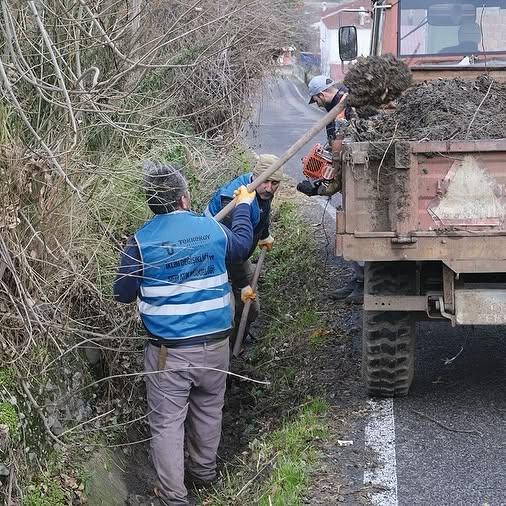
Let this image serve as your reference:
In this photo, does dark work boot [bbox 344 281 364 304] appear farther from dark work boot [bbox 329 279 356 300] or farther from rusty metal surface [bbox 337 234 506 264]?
rusty metal surface [bbox 337 234 506 264]

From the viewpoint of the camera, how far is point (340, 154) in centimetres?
557

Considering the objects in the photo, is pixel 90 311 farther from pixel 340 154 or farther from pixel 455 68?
pixel 455 68

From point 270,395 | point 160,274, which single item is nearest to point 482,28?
point 270,395

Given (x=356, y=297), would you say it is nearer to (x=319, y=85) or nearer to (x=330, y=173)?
(x=319, y=85)

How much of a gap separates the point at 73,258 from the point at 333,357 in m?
2.19

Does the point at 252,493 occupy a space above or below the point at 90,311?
below

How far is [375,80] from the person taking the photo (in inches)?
233

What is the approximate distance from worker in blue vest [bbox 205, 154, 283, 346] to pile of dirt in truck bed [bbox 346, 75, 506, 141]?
2.91 ft

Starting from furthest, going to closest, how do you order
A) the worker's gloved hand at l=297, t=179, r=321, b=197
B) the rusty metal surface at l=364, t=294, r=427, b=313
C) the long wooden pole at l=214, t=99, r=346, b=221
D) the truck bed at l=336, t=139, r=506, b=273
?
the worker's gloved hand at l=297, t=179, r=321, b=197 < the long wooden pole at l=214, t=99, r=346, b=221 < the rusty metal surface at l=364, t=294, r=427, b=313 < the truck bed at l=336, t=139, r=506, b=273

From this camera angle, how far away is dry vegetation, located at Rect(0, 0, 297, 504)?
16.0 ft

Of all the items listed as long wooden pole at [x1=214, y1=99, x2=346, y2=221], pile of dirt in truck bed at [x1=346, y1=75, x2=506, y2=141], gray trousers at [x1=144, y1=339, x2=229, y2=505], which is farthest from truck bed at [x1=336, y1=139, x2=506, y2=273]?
gray trousers at [x1=144, y1=339, x2=229, y2=505]

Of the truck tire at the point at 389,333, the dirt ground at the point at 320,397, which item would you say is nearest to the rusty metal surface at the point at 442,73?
the dirt ground at the point at 320,397

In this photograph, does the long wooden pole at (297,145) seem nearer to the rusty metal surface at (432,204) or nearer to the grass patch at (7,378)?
the rusty metal surface at (432,204)

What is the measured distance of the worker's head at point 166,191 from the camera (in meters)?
5.39
